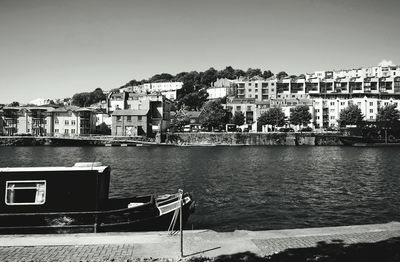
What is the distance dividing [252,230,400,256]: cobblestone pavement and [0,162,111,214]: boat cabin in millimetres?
9102

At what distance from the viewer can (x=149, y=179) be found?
143 feet

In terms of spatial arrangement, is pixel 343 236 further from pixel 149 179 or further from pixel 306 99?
pixel 306 99

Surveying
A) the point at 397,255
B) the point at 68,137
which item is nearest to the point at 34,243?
the point at 397,255

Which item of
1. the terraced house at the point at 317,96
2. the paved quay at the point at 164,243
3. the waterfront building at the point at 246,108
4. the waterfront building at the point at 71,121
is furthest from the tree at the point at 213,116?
the paved quay at the point at 164,243

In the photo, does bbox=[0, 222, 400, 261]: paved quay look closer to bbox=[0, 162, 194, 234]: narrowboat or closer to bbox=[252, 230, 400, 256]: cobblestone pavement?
bbox=[252, 230, 400, 256]: cobblestone pavement

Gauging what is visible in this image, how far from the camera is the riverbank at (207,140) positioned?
415 ft

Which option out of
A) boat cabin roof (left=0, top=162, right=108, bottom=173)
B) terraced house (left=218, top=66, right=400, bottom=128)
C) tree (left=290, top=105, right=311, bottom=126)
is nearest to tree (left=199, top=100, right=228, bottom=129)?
terraced house (left=218, top=66, right=400, bottom=128)

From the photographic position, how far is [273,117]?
137 m

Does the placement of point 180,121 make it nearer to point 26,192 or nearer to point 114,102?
point 114,102

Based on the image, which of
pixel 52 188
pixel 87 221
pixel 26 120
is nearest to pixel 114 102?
pixel 26 120

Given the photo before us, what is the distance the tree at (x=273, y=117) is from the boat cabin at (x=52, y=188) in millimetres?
123166

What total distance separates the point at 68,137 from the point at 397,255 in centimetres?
12809

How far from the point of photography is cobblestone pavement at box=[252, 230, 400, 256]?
1212cm

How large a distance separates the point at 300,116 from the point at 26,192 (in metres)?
126
